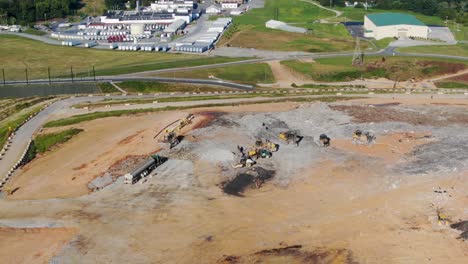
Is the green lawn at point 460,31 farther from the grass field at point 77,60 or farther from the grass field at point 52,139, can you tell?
the grass field at point 52,139

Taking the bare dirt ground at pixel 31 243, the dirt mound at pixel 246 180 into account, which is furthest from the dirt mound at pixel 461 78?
the bare dirt ground at pixel 31 243

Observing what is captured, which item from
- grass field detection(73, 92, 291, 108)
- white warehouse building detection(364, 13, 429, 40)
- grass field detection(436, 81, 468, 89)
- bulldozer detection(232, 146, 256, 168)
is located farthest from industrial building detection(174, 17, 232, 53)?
bulldozer detection(232, 146, 256, 168)

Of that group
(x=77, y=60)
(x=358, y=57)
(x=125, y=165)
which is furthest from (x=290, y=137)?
(x=77, y=60)

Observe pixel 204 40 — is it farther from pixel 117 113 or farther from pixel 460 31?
pixel 460 31

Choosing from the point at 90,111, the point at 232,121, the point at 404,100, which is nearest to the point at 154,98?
the point at 90,111

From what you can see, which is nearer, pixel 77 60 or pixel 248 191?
pixel 248 191

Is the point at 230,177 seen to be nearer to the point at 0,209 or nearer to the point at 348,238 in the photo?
the point at 348,238

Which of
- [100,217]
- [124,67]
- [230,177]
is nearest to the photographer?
[100,217]
